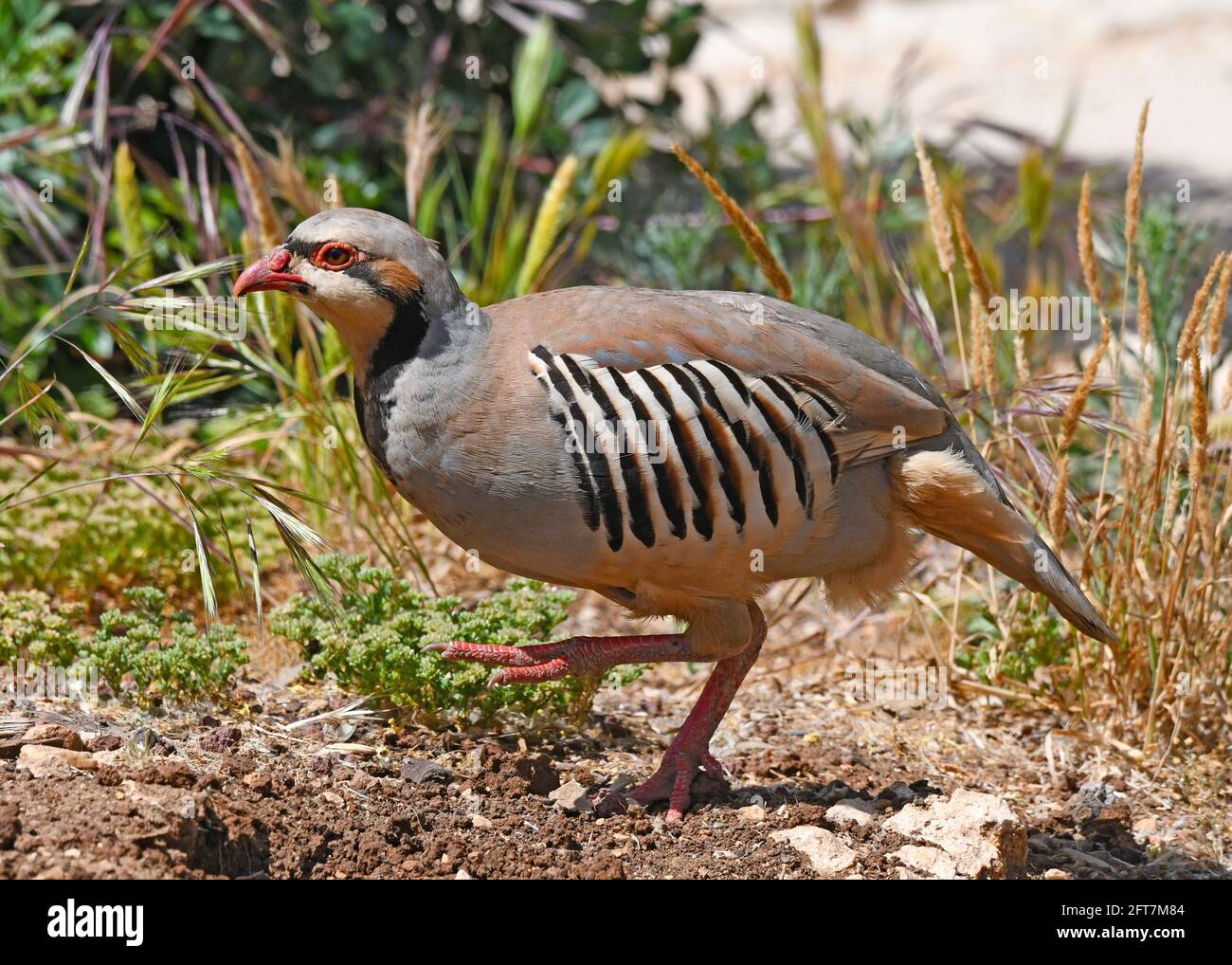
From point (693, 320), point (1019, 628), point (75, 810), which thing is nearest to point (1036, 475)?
point (1019, 628)

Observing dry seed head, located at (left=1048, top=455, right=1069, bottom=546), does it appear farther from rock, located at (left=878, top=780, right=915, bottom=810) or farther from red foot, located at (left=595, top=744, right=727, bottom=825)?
red foot, located at (left=595, top=744, right=727, bottom=825)

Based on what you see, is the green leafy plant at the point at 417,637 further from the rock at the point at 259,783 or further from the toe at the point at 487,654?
the rock at the point at 259,783

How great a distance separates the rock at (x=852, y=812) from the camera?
4051 mm

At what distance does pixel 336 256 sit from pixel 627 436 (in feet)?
2.88

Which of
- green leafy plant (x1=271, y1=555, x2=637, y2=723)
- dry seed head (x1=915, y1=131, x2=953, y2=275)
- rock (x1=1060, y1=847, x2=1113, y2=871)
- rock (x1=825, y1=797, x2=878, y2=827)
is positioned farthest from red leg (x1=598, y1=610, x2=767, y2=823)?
dry seed head (x1=915, y1=131, x2=953, y2=275)

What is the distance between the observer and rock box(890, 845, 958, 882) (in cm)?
372

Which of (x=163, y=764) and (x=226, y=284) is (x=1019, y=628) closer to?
(x=163, y=764)

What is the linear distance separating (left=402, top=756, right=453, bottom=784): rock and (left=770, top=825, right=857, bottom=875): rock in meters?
0.90

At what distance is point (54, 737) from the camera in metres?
3.77

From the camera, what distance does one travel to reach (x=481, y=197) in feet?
20.7

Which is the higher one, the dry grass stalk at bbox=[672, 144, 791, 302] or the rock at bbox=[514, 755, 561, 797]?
the dry grass stalk at bbox=[672, 144, 791, 302]

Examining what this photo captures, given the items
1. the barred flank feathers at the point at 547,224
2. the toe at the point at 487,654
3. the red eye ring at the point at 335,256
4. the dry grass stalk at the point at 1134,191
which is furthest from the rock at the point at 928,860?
the barred flank feathers at the point at 547,224

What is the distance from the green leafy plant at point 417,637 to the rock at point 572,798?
0.28 meters

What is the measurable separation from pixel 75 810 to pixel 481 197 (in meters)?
3.65
